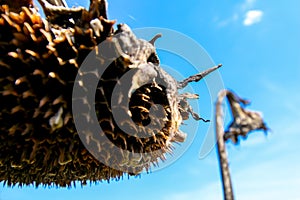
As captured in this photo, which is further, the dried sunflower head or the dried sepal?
the dried sunflower head

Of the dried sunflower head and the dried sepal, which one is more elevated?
the dried sunflower head

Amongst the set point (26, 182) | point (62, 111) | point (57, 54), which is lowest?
point (26, 182)

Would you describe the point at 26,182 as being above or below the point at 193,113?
below

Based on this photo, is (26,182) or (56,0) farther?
(26,182)

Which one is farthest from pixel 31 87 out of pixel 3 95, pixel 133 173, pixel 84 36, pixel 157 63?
pixel 133 173

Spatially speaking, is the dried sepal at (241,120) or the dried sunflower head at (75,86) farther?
the dried sunflower head at (75,86)

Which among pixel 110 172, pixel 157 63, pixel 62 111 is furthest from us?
pixel 110 172

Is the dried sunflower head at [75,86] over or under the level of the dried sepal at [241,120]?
over

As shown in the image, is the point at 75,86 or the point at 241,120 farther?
the point at 75,86

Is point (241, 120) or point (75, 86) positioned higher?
point (75, 86)

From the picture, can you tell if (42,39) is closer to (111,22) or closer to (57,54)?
(57,54)

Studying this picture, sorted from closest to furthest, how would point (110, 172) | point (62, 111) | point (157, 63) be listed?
point (62, 111), point (157, 63), point (110, 172)
